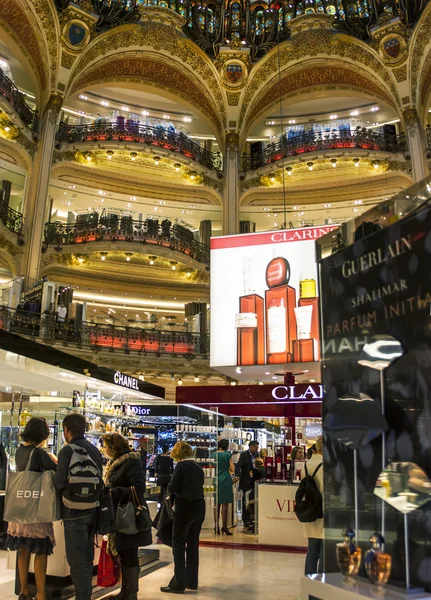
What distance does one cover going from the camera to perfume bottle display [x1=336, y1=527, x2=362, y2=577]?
2.23m

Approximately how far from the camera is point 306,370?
7988 mm

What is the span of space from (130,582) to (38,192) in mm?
15985

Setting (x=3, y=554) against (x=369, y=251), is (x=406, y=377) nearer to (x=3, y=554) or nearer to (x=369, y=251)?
(x=369, y=251)

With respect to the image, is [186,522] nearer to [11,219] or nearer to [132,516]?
[132,516]

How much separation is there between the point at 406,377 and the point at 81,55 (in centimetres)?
1999

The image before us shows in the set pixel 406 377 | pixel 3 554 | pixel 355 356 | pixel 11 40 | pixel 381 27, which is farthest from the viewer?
pixel 381 27

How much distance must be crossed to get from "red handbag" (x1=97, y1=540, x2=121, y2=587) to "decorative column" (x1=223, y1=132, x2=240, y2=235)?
676 inches

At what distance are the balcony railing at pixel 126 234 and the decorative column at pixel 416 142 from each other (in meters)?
8.21

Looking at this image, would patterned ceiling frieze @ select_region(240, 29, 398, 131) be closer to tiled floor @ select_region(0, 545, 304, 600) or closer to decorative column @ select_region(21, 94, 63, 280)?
decorative column @ select_region(21, 94, 63, 280)

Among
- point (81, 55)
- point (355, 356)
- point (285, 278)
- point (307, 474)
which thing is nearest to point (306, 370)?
point (285, 278)

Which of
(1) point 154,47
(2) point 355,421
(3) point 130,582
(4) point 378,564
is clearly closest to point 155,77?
(1) point 154,47

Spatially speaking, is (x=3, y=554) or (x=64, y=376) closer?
(x=3, y=554)

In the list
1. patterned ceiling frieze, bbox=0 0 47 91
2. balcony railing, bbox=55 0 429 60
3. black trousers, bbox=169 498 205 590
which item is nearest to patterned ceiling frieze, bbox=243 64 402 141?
balcony railing, bbox=55 0 429 60

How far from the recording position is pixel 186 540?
4953mm
